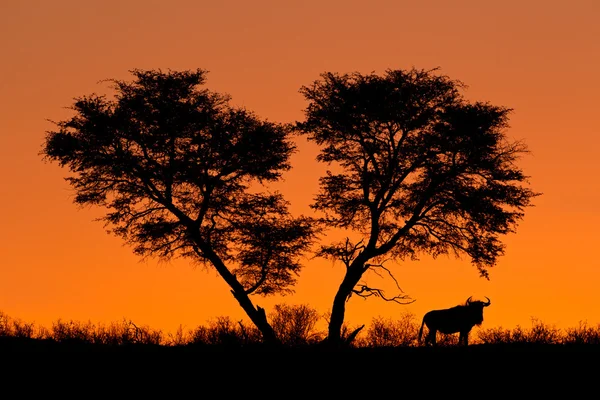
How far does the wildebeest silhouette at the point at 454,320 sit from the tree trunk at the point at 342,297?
10.8 feet

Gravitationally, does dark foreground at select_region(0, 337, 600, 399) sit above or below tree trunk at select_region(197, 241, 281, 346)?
below

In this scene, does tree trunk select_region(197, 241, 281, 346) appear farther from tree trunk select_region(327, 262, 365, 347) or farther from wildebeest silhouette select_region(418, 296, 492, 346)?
wildebeest silhouette select_region(418, 296, 492, 346)

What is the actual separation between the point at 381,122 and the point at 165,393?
20.3 meters

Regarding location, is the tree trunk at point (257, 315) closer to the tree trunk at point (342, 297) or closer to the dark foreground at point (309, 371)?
the tree trunk at point (342, 297)

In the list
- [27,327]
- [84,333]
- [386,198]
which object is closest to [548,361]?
[386,198]

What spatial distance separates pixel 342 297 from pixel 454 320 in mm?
4729

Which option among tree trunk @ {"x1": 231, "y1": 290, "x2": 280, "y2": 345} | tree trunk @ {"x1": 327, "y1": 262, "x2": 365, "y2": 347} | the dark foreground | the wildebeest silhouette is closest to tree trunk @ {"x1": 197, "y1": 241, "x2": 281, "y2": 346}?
tree trunk @ {"x1": 231, "y1": 290, "x2": 280, "y2": 345}

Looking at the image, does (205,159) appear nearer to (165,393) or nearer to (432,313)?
(432,313)

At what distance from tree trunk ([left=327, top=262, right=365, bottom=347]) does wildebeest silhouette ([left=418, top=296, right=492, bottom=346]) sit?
3.29 metres

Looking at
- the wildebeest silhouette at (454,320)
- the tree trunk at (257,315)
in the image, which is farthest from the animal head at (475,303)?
the tree trunk at (257,315)

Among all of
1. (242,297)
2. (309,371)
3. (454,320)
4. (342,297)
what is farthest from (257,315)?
(309,371)

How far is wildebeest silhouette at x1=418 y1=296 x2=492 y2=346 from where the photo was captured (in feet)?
127

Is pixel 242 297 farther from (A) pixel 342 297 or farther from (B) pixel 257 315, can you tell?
(A) pixel 342 297

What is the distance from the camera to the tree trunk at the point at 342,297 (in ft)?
131
